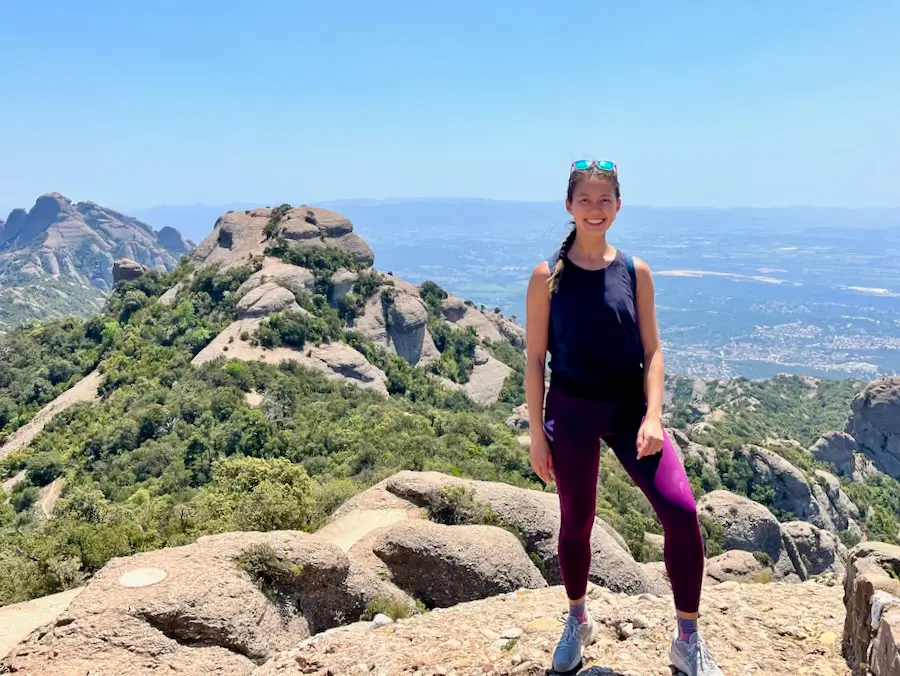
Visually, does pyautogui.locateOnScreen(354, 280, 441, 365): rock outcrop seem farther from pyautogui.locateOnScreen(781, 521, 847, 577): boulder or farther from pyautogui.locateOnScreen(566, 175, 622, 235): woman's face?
pyautogui.locateOnScreen(566, 175, 622, 235): woman's face

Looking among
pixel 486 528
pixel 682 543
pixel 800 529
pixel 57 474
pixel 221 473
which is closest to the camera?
pixel 682 543

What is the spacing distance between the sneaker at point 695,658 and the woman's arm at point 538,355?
1399 millimetres

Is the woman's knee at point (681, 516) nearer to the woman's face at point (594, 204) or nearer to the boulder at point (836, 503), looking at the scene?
the woman's face at point (594, 204)

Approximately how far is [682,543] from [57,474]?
35.6 meters

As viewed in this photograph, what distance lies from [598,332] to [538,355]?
0.47m

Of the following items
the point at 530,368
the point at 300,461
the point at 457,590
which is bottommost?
the point at 300,461

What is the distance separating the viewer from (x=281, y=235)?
201ft

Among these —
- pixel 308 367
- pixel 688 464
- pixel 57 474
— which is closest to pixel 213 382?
pixel 308 367

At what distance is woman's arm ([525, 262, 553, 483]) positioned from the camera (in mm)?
4297

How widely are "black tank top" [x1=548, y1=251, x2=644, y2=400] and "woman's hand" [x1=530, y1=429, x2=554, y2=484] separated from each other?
15.7 inches

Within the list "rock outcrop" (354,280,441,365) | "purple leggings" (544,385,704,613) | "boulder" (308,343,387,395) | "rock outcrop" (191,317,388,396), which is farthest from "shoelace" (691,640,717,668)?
"rock outcrop" (354,280,441,365)

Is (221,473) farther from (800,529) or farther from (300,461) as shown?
(800,529)

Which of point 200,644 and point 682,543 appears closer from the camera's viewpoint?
point 682,543

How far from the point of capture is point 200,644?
6793mm
